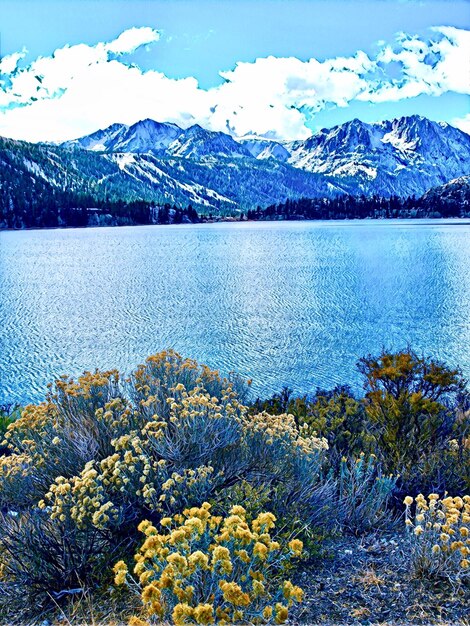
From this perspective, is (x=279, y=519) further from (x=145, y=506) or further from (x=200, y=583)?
(x=200, y=583)

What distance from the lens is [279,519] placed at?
5129 mm

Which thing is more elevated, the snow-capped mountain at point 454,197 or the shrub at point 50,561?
the snow-capped mountain at point 454,197

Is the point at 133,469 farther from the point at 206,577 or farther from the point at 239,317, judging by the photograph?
the point at 239,317

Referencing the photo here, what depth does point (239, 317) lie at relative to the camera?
24.1 metres

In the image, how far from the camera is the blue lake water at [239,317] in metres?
16.8

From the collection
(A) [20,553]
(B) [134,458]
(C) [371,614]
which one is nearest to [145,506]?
(B) [134,458]

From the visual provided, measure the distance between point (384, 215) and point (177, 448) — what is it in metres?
193

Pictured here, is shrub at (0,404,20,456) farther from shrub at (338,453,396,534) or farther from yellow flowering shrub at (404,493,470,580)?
yellow flowering shrub at (404,493,470,580)

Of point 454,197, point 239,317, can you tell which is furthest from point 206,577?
point 454,197

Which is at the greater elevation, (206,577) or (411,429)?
(206,577)

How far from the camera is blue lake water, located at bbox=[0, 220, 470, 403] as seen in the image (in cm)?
1681

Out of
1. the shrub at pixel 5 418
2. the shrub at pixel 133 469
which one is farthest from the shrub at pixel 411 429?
the shrub at pixel 5 418

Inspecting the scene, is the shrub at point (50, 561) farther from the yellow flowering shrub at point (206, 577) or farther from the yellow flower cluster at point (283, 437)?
the yellow flower cluster at point (283, 437)

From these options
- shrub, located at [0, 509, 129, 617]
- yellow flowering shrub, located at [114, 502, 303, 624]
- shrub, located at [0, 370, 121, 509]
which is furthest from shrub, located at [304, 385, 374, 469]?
yellow flowering shrub, located at [114, 502, 303, 624]
